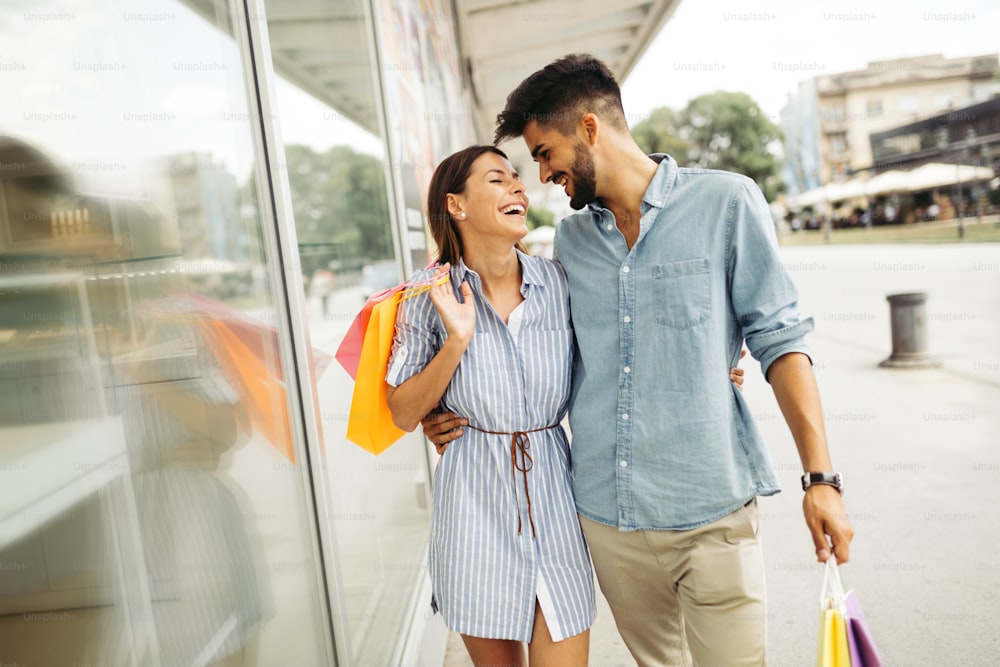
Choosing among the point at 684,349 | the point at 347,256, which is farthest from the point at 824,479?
the point at 347,256

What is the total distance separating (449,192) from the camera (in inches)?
83.5

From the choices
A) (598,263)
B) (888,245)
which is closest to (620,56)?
(598,263)

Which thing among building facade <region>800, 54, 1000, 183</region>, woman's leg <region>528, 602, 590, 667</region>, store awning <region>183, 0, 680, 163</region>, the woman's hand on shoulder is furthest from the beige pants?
building facade <region>800, 54, 1000, 183</region>

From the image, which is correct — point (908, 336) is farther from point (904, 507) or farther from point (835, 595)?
point (835, 595)

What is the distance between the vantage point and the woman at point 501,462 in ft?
6.27

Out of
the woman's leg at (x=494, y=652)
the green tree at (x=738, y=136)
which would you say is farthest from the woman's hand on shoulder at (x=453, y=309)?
the green tree at (x=738, y=136)

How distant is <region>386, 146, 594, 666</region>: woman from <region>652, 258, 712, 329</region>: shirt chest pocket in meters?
0.30

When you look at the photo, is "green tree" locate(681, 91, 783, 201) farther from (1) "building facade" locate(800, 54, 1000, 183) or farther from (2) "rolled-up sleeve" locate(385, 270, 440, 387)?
(2) "rolled-up sleeve" locate(385, 270, 440, 387)

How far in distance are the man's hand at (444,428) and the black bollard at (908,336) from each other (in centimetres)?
733

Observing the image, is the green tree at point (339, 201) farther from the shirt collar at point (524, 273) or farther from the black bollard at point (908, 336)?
the black bollard at point (908, 336)

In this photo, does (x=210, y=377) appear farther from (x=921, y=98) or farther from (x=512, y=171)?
(x=921, y=98)

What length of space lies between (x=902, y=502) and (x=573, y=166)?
3.76 m

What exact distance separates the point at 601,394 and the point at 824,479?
557 mm

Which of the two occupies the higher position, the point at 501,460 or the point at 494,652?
the point at 501,460
